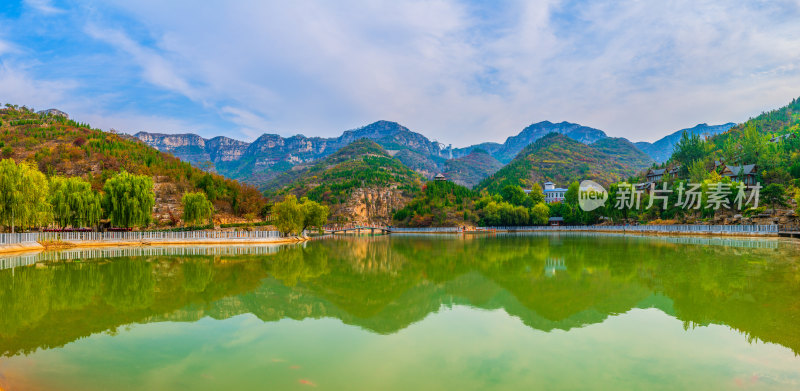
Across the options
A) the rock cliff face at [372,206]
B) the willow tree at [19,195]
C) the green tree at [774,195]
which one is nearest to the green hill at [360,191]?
the rock cliff face at [372,206]

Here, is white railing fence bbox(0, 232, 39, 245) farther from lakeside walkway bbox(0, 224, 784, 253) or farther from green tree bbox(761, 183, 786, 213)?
green tree bbox(761, 183, 786, 213)

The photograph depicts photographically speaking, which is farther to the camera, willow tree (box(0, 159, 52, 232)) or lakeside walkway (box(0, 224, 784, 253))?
lakeside walkway (box(0, 224, 784, 253))

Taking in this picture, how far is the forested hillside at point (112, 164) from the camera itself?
61719 mm

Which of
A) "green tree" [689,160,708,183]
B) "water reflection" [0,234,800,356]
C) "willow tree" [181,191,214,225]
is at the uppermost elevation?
"green tree" [689,160,708,183]

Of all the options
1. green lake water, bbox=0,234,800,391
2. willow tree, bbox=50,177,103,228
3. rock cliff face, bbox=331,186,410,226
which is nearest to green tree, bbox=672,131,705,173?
rock cliff face, bbox=331,186,410,226

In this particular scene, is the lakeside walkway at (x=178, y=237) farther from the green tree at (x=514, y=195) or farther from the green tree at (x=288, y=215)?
the green tree at (x=514, y=195)

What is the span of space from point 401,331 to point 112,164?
72.2 m

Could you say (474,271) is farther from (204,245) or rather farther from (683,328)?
(204,245)

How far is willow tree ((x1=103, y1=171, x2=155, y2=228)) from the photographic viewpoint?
3962 centimetres

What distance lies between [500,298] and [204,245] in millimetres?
35851

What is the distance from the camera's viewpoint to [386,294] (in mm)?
16609

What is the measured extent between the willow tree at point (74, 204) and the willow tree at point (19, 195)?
557 cm

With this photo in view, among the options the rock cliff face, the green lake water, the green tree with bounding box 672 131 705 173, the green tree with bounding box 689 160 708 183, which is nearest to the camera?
the green lake water

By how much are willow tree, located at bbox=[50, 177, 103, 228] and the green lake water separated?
20.4 m
